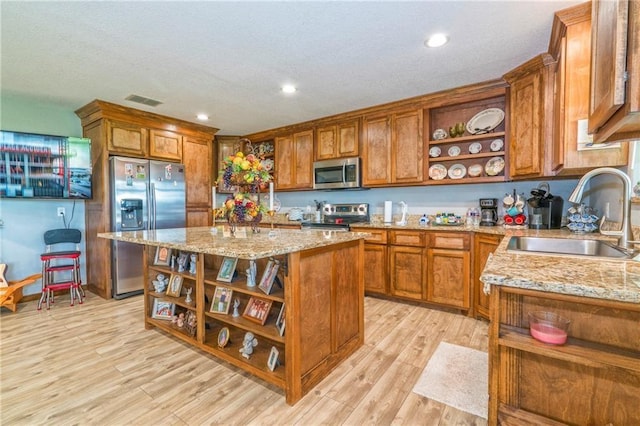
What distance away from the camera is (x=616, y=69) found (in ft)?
2.61

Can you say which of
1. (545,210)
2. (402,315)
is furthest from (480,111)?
(402,315)

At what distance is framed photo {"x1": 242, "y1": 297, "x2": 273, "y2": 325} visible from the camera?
1901 millimetres

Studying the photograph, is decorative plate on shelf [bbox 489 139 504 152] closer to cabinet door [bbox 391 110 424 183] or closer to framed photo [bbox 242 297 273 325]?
cabinet door [bbox 391 110 424 183]

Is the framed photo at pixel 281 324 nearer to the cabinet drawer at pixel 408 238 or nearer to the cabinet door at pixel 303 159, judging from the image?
the cabinet drawer at pixel 408 238

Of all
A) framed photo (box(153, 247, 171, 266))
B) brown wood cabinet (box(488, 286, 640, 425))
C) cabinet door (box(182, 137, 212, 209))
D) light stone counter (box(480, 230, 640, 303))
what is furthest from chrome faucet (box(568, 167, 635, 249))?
cabinet door (box(182, 137, 212, 209))

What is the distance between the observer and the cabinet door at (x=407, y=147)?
11.4 ft

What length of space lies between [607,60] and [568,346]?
0.95m

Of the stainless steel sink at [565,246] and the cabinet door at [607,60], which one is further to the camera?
the stainless steel sink at [565,246]

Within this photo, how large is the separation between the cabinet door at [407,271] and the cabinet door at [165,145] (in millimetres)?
3420

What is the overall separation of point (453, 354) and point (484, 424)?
72 cm

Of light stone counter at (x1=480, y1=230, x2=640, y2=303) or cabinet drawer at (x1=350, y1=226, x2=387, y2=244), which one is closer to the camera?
light stone counter at (x1=480, y1=230, x2=640, y2=303)

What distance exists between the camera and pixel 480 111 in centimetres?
335

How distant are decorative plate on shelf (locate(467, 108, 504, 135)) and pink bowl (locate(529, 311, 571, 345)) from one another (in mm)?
2715

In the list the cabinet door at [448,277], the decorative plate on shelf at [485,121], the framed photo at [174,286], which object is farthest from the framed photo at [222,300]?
the decorative plate on shelf at [485,121]
